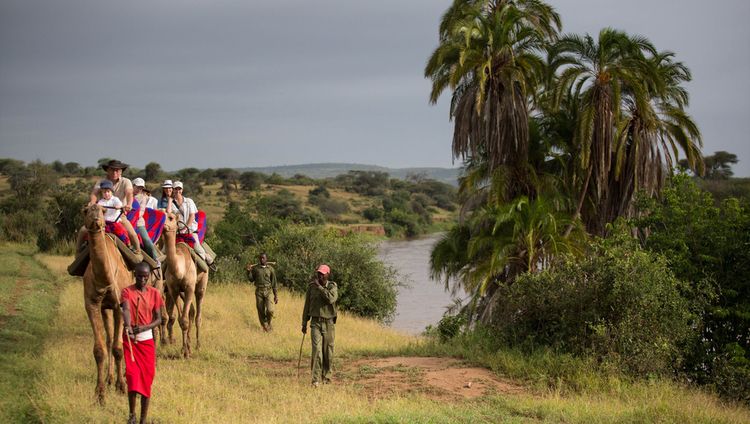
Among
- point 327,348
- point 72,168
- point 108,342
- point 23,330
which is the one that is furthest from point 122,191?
Answer: point 72,168

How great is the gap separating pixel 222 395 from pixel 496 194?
1430 centimetres

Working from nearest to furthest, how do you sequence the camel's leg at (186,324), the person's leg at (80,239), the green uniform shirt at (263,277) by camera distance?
1. the person's leg at (80,239)
2. the camel's leg at (186,324)
3. the green uniform shirt at (263,277)

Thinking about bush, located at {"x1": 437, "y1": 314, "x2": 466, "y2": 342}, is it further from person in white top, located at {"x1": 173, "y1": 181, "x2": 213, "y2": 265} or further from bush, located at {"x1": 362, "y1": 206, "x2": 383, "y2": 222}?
bush, located at {"x1": 362, "y1": 206, "x2": 383, "y2": 222}

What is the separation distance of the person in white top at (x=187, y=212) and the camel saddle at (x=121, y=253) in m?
2.85

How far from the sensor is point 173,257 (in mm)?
13852

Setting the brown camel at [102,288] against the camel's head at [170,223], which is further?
the camel's head at [170,223]

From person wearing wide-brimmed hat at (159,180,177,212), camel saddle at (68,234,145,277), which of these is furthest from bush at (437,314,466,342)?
camel saddle at (68,234,145,277)

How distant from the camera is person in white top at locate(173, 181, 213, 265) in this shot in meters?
14.0

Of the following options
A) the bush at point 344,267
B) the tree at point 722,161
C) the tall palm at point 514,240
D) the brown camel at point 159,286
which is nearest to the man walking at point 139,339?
the brown camel at point 159,286

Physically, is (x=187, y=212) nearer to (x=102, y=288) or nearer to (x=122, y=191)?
(x=122, y=191)

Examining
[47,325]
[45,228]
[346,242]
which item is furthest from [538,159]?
[45,228]

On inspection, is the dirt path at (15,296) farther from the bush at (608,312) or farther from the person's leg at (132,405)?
the bush at (608,312)

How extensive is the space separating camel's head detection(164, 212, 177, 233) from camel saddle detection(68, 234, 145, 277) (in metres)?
1.99

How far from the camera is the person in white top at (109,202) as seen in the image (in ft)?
33.6
